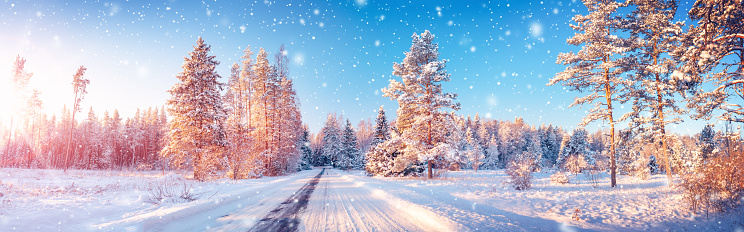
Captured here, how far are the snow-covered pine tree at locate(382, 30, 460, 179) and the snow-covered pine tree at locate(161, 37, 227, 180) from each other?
13.9m

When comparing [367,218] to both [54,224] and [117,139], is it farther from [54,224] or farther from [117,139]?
[117,139]

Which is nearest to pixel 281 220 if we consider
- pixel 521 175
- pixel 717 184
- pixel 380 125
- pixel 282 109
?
pixel 521 175

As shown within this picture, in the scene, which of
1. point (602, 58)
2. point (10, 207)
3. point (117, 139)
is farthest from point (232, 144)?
point (117, 139)

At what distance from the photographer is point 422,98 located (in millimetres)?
21125

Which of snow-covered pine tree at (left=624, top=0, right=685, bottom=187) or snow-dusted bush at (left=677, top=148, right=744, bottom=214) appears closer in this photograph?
snow-dusted bush at (left=677, top=148, right=744, bottom=214)

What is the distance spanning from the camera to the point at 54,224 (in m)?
5.30

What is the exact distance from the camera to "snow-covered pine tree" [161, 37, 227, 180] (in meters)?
19.7

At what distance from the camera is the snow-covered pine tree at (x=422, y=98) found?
2070 centimetres

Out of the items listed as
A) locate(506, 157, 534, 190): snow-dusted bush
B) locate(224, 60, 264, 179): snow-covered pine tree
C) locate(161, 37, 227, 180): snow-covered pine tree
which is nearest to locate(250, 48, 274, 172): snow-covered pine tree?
locate(224, 60, 264, 179): snow-covered pine tree

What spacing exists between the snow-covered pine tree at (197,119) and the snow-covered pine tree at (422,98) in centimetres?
1395

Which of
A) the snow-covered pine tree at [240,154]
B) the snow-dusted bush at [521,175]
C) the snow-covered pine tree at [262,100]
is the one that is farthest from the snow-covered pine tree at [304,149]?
the snow-dusted bush at [521,175]

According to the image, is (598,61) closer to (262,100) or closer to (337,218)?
(337,218)

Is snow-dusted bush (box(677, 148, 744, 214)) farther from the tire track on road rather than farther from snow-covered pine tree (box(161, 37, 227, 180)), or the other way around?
snow-covered pine tree (box(161, 37, 227, 180))

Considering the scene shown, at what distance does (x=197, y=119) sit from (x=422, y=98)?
17201mm
